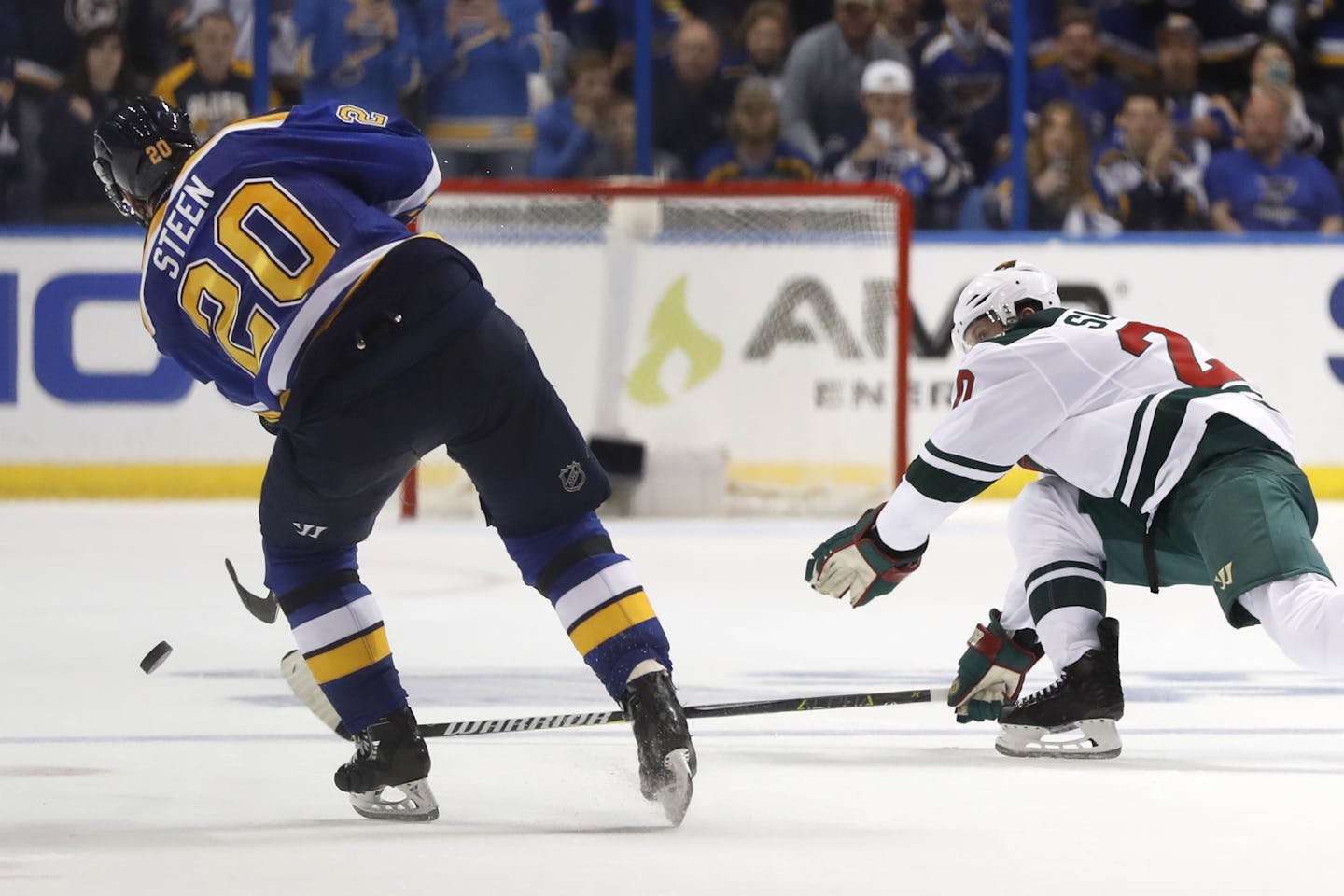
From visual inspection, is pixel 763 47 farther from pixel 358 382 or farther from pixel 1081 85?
pixel 358 382

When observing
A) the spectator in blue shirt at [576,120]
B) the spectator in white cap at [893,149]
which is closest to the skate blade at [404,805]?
the spectator in blue shirt at [576,120]

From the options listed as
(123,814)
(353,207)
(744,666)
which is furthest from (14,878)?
(744,666)

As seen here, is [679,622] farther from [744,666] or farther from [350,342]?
[350,342]

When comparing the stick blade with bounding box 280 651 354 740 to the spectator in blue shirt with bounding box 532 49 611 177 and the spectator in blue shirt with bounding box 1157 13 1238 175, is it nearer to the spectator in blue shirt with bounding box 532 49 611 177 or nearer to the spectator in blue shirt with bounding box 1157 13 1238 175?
the spectator in blue shirt with bounding box 532 49 611 177

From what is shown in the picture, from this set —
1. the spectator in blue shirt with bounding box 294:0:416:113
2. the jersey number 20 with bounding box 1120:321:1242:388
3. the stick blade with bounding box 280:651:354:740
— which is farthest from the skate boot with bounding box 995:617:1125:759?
the spectator in blue shirt with bounding box 294:0:416:113

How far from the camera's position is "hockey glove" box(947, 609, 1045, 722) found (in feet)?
9.87

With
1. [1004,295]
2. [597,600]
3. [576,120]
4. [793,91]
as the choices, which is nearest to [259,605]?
[597,600]

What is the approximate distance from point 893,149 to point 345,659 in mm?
5138

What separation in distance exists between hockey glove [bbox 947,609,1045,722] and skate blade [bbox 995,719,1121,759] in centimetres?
9

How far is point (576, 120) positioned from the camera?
23.4 feet

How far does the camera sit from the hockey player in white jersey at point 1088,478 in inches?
108

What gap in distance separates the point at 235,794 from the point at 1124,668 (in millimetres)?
1748

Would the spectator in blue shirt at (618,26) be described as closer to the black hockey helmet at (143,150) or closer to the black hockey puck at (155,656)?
the black hockey puck at (155,656)

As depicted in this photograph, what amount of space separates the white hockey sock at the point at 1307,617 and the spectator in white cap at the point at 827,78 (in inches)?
190
